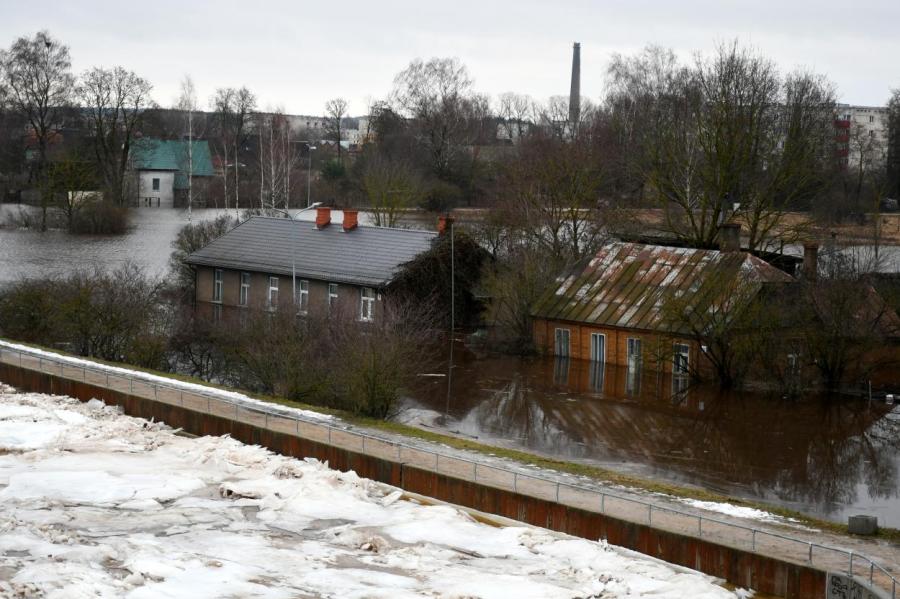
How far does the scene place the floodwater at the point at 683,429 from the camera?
2397cm

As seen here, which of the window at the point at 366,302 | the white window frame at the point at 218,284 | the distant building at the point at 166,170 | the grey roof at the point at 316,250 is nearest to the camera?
the window at the point at 366,302

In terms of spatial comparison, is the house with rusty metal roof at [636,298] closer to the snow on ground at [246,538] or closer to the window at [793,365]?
the window at [793,365]

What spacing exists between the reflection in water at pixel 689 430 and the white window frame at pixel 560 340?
145 cm

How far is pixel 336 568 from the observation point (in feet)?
57.0

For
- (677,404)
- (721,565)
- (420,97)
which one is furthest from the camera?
(420,97)

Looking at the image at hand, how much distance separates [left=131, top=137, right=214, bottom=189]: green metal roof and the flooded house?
124 ft

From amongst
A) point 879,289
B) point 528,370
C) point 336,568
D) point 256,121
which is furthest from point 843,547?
point 256,121

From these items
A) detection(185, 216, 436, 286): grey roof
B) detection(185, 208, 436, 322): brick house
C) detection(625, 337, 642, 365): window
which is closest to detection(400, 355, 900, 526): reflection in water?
detection(625, 337, 642, 365): window

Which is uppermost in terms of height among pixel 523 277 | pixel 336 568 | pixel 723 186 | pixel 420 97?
pixel 420 97

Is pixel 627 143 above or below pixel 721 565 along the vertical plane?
above

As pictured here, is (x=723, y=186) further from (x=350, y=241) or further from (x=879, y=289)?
(x=350, y=241)

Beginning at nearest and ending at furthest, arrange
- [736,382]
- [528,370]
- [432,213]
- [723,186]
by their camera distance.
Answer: [736,382]
[528,370]
[723,186]
[432,213]

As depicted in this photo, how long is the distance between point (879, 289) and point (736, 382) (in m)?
6.79

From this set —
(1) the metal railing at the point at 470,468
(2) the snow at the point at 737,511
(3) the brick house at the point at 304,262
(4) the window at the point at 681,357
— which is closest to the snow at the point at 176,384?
(1) the metal railing at the point at 470,468
